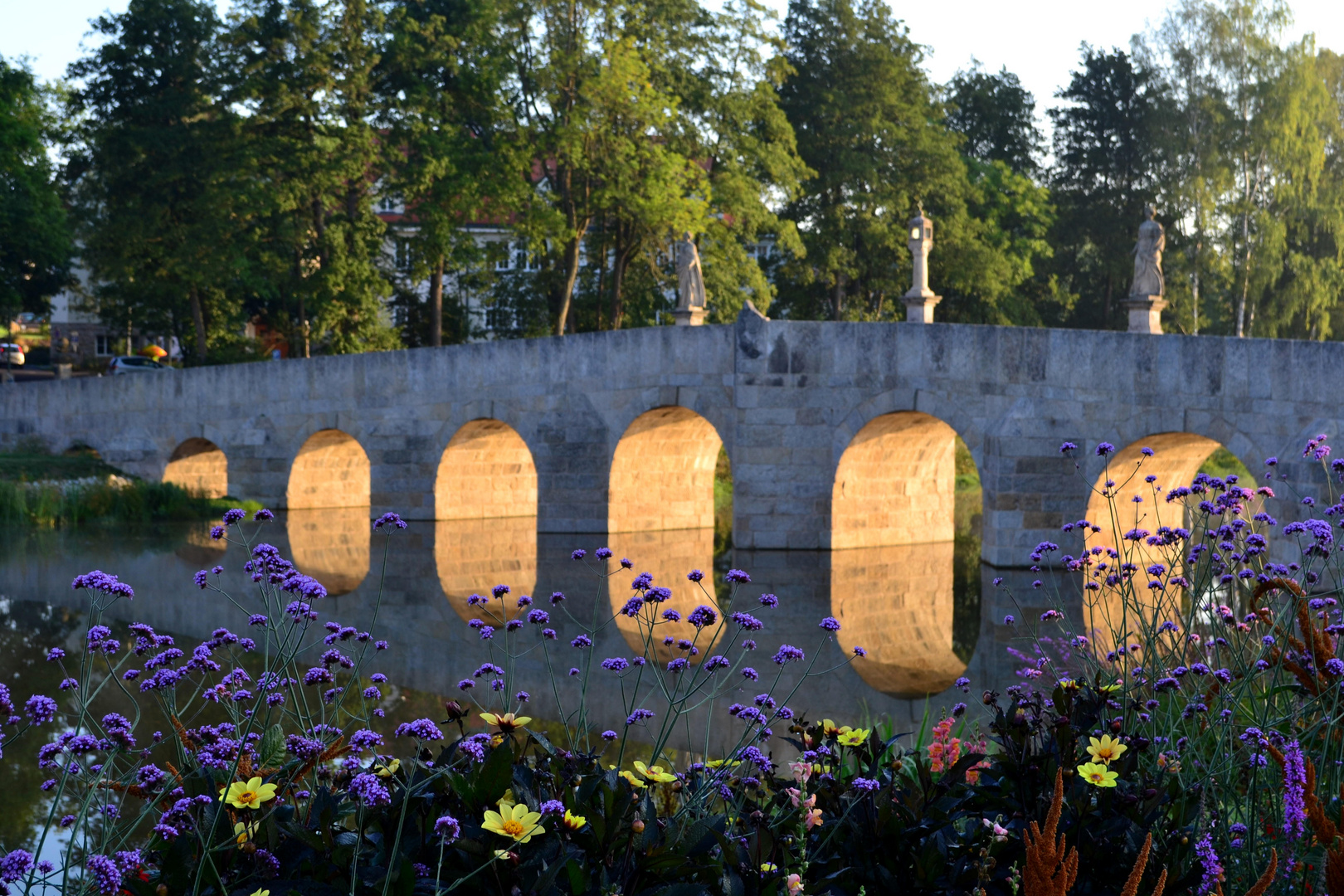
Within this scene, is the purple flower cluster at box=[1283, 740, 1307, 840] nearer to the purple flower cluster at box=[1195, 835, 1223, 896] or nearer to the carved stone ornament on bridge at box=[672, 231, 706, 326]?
the purple flower cluster at box=[1195, 835, 1223, 896]

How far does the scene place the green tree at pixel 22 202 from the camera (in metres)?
25.2

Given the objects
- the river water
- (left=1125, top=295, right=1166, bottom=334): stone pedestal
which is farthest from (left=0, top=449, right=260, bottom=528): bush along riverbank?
(left=1125, top=295, right=1166, bottom=334): stone pedestal

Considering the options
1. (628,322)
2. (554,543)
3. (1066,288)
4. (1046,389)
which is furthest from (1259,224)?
(554,543)

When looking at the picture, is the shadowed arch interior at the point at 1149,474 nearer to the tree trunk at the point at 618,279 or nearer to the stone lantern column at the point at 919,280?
the stone lantern column at the point at 919,280

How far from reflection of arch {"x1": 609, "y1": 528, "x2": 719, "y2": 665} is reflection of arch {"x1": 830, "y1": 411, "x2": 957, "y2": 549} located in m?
1.72

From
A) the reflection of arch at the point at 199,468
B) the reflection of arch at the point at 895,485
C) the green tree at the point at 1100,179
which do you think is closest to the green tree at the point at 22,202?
the reflection of arch at the point at 199,468

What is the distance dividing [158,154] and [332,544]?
1256 cm

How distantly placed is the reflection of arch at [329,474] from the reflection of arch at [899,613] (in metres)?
9.09

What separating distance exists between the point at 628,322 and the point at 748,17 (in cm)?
641

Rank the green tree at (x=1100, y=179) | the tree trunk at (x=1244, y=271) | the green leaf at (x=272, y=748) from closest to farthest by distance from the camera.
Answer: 1. the green leaf at (x=272, y=748)
2. the tree trunk at (x=1244, y=271)
3. the green tree at (x=1100, y=179)

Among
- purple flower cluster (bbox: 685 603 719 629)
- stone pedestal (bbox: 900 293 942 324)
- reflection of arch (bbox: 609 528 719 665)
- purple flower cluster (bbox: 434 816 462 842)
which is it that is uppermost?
stone pedestal (bbox: 900 293 942 324)

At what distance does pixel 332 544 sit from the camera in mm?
15711

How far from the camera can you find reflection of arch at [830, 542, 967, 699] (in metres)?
8.23

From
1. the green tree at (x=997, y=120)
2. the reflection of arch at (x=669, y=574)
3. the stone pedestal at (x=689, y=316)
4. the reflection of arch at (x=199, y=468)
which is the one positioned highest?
the green tree at (x=997, y=120)
